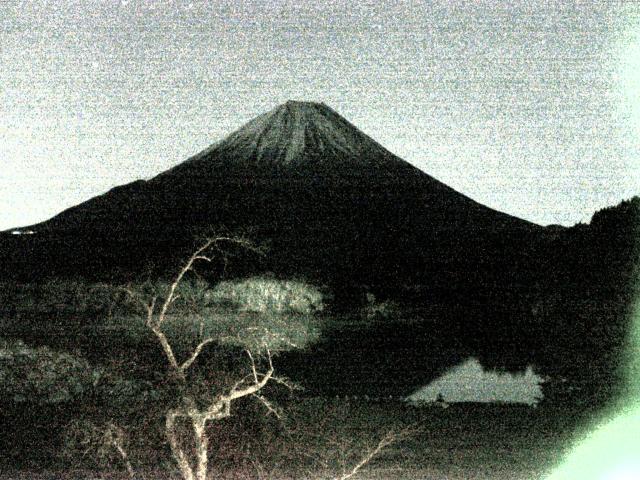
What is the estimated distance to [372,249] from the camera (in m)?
94.1

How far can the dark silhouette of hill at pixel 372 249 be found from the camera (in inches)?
1216

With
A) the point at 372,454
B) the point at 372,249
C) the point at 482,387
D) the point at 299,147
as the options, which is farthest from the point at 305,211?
the point at 372,454

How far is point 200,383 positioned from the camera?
51.3 ft

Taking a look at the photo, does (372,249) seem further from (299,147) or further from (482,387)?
(482,387)

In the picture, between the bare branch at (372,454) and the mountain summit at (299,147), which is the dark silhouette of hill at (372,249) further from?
the bare branch at (372,454)

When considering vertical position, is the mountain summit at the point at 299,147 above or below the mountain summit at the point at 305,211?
above

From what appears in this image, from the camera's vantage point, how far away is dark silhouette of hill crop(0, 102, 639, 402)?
30.9 m

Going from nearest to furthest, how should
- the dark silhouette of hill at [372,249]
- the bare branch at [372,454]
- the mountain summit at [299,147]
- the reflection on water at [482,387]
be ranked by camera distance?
the bare branch at [372,454] → the reflection on water at [482,387] → the dark silhouette of hill at [372,249] → the mountain summit at [299,147]

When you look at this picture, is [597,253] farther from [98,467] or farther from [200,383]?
[98,467]

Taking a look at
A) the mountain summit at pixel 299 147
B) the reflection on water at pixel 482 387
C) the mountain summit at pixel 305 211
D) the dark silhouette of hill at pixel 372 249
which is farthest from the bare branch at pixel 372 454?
the mountain summit at pixel 299 147

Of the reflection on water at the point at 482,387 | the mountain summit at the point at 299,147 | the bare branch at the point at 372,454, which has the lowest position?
the reflection on water at the point at 482,387

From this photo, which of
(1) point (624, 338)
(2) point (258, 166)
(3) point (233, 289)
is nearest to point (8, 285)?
(3) point (233, 289)

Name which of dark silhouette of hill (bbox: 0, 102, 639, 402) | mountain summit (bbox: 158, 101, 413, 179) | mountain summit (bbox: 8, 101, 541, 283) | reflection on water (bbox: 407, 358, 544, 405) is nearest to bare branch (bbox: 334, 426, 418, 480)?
reflection on water (bbox: 407, 358, 544, 405)

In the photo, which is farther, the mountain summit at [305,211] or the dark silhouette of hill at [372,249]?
the mountain summit at [305,211]
